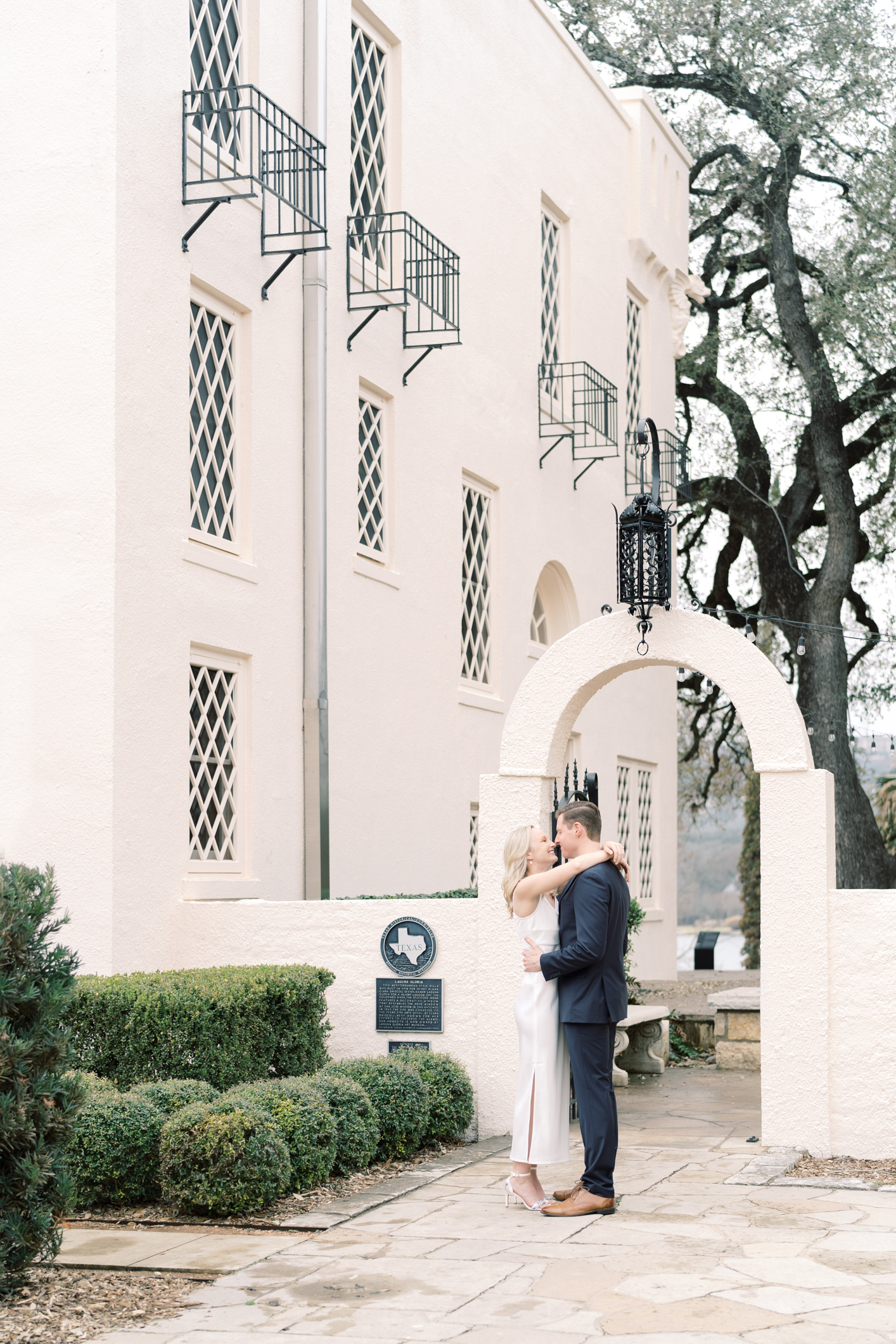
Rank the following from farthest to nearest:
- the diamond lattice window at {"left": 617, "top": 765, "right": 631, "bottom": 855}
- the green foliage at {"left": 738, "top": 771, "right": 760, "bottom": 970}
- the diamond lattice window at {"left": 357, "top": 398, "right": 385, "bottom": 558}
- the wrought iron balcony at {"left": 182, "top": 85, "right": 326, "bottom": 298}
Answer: the green foliage at {"left": 738, "top": 771, "right": 760, "bottom": 970} → the diamond lattice window at {"left": 617, "top": 765, "right": 631, "bottom": 855} → the diamond lattice window at {"left": 357, "top": 398, "right": 385, "bottom": 558} → the wrought iron balcony at {"left": 182, "top": 85, "right": 326, "bottom": 298}

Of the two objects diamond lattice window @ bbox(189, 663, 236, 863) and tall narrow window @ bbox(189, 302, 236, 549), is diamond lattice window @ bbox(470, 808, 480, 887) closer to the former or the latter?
diamond lattice window @ bbox(189, 663, 236, 863)

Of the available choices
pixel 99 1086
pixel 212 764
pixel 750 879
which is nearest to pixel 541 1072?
pixel 99 1086

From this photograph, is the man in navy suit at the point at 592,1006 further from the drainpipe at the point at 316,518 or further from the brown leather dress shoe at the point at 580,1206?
the drainpipe at the point at 316,518

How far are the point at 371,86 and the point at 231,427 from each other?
162 inches

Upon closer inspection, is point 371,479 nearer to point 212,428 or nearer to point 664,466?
point 212,428

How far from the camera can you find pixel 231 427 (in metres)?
10.7

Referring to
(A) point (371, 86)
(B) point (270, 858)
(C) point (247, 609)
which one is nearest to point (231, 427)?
(C) point (247, 609)

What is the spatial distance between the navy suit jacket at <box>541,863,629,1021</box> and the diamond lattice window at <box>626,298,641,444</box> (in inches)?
507

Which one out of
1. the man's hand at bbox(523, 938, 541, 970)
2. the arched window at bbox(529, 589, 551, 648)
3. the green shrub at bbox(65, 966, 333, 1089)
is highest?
the arched window at bbox(529, 589, 551, 648)

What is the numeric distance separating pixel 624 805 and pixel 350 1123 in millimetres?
11735

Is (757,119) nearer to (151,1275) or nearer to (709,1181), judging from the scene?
(709,1181)

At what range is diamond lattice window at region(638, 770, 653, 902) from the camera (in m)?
19.6

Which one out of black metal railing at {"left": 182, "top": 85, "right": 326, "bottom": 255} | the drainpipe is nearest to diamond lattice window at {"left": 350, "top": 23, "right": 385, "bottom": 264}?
the drainpipe

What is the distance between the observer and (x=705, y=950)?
928 inches
